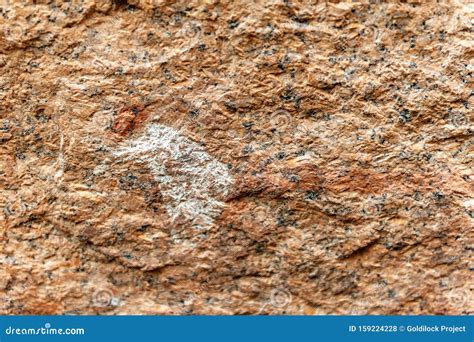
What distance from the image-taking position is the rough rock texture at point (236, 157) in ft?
4.17

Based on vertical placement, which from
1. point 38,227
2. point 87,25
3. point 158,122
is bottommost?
point 38,227

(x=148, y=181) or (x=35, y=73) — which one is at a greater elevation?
(x=35, y=73)

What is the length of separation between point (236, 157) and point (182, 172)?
0.41ft

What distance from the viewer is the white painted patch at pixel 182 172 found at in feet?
4.25

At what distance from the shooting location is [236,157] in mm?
A: 1298

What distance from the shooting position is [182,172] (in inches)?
51.3

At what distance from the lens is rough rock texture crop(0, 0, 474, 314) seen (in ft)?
4.17

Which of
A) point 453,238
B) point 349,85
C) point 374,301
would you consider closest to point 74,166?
point 349,85

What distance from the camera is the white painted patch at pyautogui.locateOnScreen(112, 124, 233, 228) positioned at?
1.29 meters

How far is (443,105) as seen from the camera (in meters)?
1.28

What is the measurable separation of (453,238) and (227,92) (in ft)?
1.97

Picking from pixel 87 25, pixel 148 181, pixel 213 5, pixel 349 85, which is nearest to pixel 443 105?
pixel 349 85

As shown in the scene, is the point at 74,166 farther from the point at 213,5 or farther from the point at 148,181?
the point at 213,5

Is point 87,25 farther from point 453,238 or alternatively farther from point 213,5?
point 453,238
